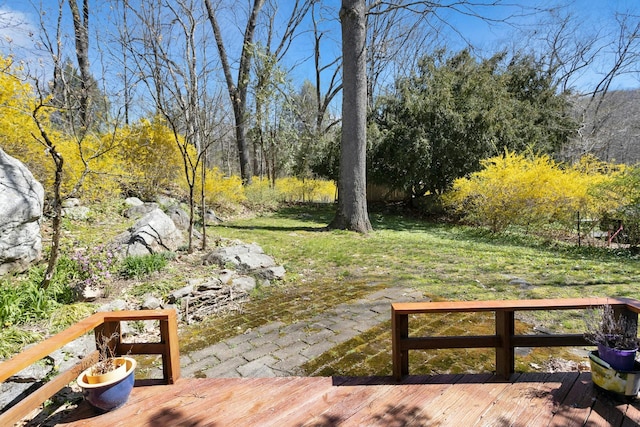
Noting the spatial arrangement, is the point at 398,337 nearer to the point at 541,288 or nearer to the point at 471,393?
the point at 471,393

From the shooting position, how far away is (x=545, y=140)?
38.3 feet

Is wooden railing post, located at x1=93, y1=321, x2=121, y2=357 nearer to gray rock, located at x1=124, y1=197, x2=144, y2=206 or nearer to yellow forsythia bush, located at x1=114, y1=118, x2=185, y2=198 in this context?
gray rock, located at x1=124, y1=197, x2=144, y2=206

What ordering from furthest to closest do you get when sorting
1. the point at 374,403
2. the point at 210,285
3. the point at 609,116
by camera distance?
1. the point at 609,116
2. the point at 210,285
3. the point at 374,403

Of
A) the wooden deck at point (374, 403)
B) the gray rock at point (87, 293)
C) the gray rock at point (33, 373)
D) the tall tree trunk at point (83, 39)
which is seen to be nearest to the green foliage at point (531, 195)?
the wooden deck at point (374, 403)

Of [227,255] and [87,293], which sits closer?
[87,293]

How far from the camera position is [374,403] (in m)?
1.84

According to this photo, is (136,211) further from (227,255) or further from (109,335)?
(109,335)

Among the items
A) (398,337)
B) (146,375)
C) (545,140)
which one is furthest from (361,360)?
(545,140)

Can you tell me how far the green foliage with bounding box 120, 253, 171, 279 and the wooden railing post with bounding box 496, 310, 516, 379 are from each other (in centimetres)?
368

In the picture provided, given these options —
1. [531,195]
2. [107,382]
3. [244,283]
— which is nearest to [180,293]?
[244,283]

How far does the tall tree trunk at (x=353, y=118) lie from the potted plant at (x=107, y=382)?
6.41 m

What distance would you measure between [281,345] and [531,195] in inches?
271

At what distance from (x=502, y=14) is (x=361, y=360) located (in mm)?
4577

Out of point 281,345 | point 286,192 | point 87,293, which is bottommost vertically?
point 281,345
